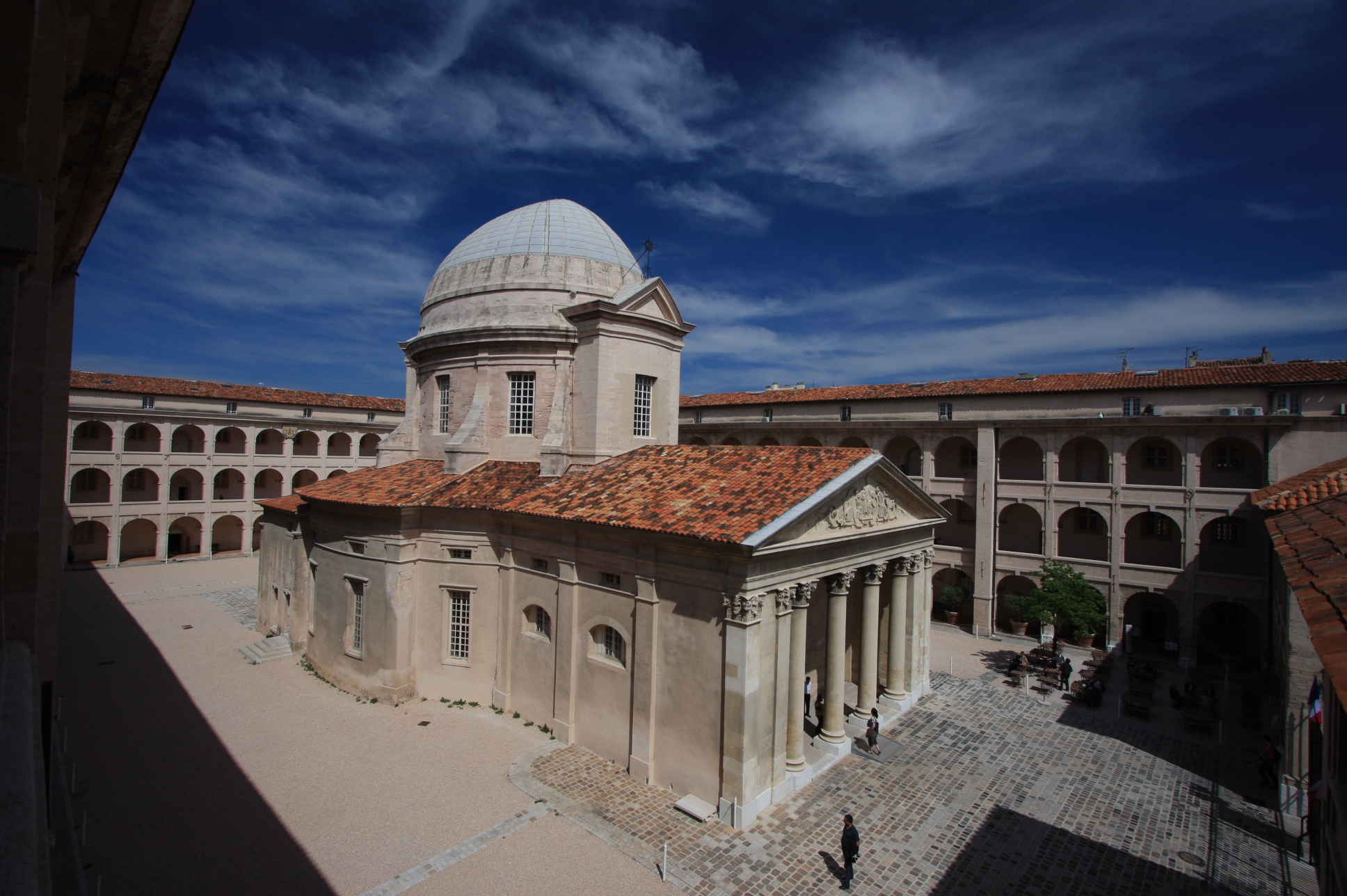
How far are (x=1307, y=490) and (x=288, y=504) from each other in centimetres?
3707

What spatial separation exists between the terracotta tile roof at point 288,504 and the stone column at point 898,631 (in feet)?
78.1

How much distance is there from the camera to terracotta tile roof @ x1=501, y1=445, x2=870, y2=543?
1630 cm

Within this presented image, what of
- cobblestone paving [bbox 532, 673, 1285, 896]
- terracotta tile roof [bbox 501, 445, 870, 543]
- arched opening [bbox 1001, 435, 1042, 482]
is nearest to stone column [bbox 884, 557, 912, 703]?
cobblestone paving [bbox 532, 673, 1285, 896]

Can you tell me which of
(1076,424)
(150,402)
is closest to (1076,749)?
(1076,424)

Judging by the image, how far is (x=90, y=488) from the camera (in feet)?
151

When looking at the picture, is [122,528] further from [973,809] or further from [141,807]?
[973,809]

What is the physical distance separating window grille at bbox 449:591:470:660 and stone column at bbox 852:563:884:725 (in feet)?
44.3

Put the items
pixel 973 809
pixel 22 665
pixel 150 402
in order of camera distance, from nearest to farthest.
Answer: pixel 22 665, pixel 973 809, pixel 150 402

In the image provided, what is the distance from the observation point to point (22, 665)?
12.4 feet

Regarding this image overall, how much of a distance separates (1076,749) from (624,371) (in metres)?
19.6

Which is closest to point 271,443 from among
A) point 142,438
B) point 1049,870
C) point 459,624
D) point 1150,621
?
point 142,438

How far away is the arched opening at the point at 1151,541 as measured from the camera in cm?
3167

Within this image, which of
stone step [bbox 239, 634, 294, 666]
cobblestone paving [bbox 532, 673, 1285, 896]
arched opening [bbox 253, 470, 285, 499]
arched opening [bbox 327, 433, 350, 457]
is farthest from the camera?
arched opening [bbox 327, 433, 350, 457]

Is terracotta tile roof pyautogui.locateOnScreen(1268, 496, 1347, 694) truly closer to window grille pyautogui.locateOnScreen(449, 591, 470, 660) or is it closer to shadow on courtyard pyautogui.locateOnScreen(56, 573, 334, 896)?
shadow on courtyard pyautogui.locateOnScreen(56, 573, 334, 896)
